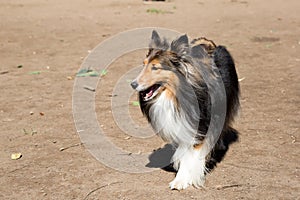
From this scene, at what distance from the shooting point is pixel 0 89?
7934 millimetres

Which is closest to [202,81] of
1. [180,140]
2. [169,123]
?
[169,123]

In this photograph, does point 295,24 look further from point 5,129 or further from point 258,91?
point 5,129

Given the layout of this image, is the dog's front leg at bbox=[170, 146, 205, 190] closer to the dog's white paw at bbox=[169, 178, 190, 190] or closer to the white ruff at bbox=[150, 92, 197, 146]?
the dog's white paw at bbox=[169, 178, 190, 190]

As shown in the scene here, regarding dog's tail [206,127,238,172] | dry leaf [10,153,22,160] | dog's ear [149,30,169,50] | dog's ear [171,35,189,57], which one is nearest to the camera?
dog's ear [171,35,189,57]

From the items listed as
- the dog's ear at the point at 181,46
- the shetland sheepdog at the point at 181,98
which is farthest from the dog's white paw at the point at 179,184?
the dog's ear at the point at 181,46

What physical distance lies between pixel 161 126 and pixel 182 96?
380mm

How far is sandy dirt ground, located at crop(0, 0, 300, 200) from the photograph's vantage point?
4.65m

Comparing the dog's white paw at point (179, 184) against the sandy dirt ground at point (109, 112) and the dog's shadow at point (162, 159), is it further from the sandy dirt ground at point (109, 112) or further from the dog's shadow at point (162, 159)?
the dog's shadow at point (162, 159)

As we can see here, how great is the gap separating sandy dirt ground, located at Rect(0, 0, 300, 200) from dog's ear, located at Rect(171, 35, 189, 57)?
1426 mm

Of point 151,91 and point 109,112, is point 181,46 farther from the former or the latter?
point 109,112

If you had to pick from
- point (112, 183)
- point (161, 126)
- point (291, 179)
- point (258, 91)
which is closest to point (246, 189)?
point (291, 179)

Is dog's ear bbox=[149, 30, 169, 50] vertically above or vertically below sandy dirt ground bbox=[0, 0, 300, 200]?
above

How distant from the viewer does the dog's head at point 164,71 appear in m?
4.18

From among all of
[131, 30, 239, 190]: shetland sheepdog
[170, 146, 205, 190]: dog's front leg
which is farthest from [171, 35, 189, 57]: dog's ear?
[170, 146, 205, 190]: dog's front leg
